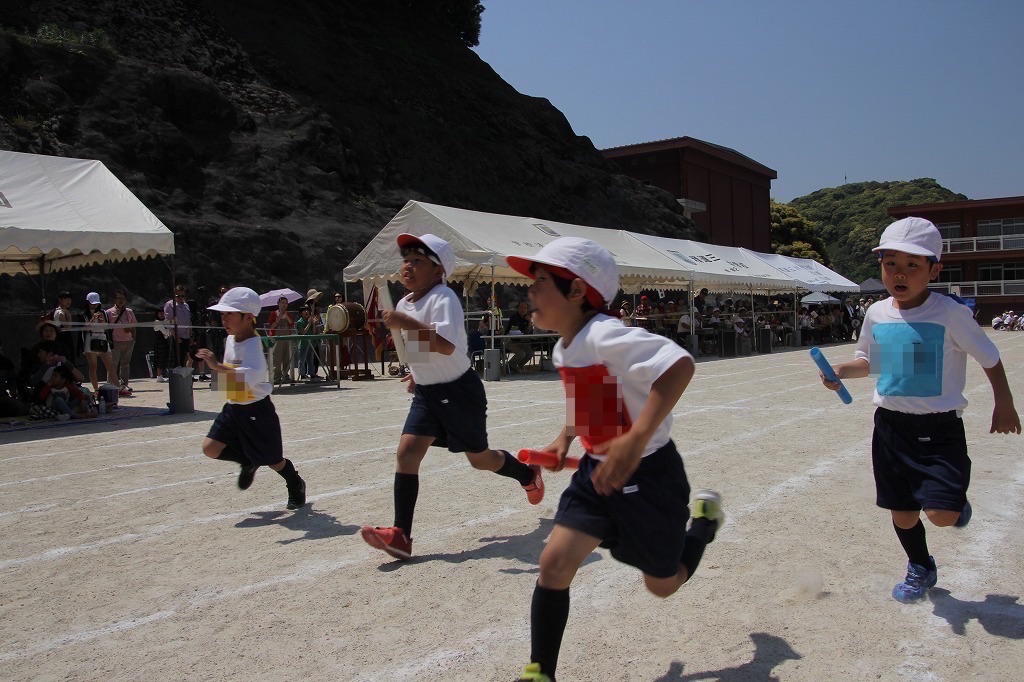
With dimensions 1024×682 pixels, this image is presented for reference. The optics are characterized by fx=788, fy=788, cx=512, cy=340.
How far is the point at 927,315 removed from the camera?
11.9ft

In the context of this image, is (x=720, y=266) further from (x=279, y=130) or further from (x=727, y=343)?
(x=279, y=130)

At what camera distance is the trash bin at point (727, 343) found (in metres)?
24.5

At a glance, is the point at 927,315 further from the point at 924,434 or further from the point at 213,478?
the point at 213,478

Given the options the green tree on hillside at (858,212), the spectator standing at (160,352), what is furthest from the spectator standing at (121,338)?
the green tree on hillside at (858,212)

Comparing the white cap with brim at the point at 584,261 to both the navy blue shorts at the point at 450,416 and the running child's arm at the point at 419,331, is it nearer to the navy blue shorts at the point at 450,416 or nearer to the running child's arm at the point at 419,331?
the running child's arm at the point at 419,331

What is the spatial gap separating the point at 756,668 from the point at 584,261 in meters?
1.67

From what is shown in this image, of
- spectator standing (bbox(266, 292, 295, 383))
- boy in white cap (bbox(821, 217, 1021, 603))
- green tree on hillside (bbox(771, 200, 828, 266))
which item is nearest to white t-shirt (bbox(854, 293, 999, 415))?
boy in white cap (bbox(821, 217, 1021, 603))

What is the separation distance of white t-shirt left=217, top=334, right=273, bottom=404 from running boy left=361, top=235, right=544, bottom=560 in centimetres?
142

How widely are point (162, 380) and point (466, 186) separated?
31913 mm

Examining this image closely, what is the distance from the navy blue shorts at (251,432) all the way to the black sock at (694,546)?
331cm

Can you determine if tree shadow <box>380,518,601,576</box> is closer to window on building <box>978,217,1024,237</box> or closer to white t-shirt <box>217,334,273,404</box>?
white t-shirt <box>217,334,273,404</box>

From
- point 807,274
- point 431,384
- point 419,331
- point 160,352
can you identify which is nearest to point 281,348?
point 160,352

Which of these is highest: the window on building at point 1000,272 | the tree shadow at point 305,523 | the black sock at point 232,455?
the window on building at point 1000,272

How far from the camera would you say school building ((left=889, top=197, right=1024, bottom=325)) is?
5031 cm
